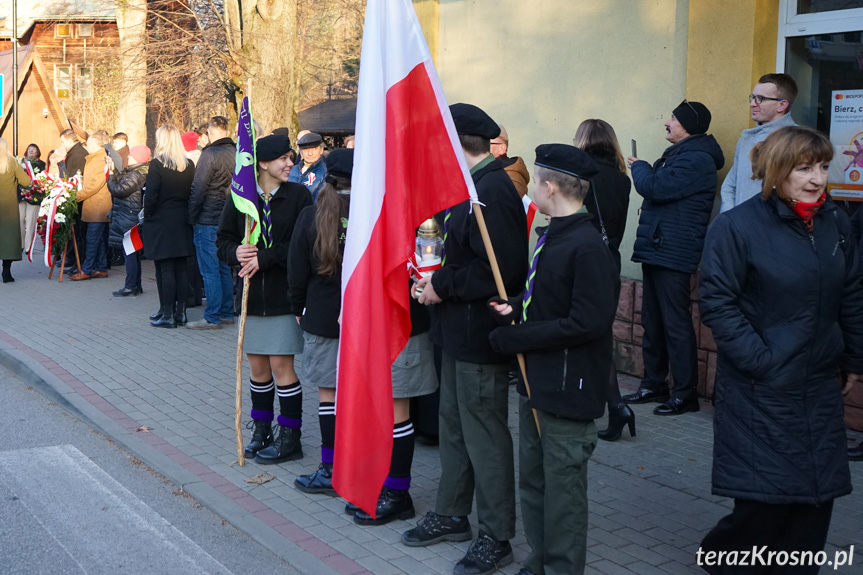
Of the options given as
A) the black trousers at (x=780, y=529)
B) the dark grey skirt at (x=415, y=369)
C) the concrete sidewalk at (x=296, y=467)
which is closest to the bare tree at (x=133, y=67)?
the concrete sidewalk at (x=296, y=467)

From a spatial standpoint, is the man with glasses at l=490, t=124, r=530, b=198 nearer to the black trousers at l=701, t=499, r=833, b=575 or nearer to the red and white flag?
the black trousers at l=701, t=499, r=833, b=575

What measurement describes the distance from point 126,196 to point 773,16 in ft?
26.8

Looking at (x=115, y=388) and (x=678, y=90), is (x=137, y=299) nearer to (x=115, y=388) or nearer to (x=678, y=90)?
(x=115, y=388)

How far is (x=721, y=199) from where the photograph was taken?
6.95 metres

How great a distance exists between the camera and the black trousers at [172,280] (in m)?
10.6

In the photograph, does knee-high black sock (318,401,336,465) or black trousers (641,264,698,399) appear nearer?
knee-high black sock (318,401,336,465)

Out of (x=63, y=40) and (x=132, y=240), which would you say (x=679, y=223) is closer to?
(x=132, y=240)

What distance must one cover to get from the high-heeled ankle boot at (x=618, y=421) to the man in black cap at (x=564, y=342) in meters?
2.36

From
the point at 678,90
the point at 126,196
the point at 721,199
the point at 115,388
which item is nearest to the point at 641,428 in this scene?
the point at 721,199

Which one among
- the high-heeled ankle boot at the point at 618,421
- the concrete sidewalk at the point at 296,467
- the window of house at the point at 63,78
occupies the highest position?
the window of house at the point at 63,78

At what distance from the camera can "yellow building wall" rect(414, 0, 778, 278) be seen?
7254 mm

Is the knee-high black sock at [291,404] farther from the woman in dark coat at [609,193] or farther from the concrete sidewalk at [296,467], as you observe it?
the woman in dark coat at [609,193]

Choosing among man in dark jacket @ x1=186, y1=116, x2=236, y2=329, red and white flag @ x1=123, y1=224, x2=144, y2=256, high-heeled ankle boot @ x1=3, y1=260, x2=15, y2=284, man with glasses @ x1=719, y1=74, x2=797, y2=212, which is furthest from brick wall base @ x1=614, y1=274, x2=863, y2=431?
high-heeled ankle boot @ x1=3, y1=260, x2=15, y2=284

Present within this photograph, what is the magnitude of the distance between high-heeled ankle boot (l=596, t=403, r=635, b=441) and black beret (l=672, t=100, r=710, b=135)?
2100 mm
